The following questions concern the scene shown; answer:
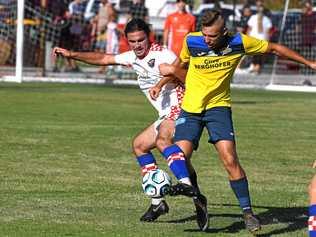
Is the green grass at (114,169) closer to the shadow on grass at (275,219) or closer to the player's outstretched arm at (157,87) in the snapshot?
the shadow on grass at (275,219)

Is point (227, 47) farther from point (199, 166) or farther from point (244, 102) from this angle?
point (244, 102)

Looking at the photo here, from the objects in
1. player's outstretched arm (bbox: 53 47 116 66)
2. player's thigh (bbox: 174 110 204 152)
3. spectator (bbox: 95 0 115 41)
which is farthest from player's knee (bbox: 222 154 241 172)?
spectator (bbox: 95 0 115 41)

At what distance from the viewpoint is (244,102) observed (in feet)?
76.8

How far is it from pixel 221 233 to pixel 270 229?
0.49m

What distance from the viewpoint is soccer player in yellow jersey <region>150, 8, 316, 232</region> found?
30.9ft

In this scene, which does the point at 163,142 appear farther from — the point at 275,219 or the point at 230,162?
the point at 275,219

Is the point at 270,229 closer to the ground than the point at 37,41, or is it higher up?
higher up

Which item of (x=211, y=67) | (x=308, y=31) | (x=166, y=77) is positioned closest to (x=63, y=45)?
(x=308, y=31)

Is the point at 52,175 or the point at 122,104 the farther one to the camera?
the point at 122,104

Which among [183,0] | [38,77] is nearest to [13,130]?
[183,0]

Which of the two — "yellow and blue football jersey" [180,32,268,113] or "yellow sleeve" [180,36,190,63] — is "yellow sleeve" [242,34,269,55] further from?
"yellow sleeve" [180,36,190,63]

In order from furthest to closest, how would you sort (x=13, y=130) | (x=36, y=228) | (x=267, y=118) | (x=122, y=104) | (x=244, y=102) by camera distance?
(x=244, y=102), (x=122, y=104), (x=267, y=118), (x=13, y=130), (x=36, y=228)

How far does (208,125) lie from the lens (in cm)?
955

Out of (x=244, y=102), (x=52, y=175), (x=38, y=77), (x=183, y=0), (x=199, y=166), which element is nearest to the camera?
(x=52, y=175)
